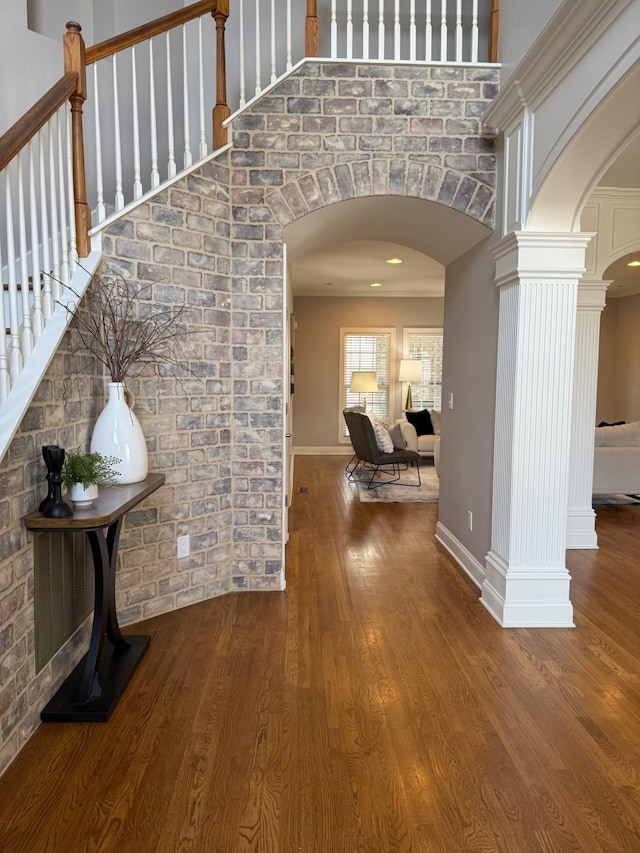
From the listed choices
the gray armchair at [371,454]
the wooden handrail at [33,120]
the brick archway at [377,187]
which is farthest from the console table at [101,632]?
the gray armchair at [371,454]

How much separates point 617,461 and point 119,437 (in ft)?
17.1

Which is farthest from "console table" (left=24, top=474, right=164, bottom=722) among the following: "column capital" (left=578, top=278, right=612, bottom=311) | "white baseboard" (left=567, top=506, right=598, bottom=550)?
"column capital" (left=578, top=278, right=612, bottom=311)

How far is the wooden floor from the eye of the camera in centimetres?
180

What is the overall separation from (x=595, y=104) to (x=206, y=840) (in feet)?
9.80

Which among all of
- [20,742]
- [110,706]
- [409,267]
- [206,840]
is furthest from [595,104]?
[409,267]

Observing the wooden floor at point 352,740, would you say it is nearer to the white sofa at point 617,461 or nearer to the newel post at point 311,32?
the white sofa at point 617,461

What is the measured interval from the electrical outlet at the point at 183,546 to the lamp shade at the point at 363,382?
6.18 m

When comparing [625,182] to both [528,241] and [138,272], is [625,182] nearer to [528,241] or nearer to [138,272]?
[528,241]

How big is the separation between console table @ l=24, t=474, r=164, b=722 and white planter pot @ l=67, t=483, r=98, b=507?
42 mm

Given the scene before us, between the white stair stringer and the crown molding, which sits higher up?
the crown molding

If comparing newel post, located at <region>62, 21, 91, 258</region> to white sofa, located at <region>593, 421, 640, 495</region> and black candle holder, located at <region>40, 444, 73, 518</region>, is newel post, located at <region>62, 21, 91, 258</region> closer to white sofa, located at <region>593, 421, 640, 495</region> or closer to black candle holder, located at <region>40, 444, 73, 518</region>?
black candle holder, located at <region>40, 444, 73, 518</region>

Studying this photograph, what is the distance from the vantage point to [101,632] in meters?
2.50

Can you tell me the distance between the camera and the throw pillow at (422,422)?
8.86 metres

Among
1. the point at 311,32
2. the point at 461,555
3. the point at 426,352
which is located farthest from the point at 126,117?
the point at 426,352
